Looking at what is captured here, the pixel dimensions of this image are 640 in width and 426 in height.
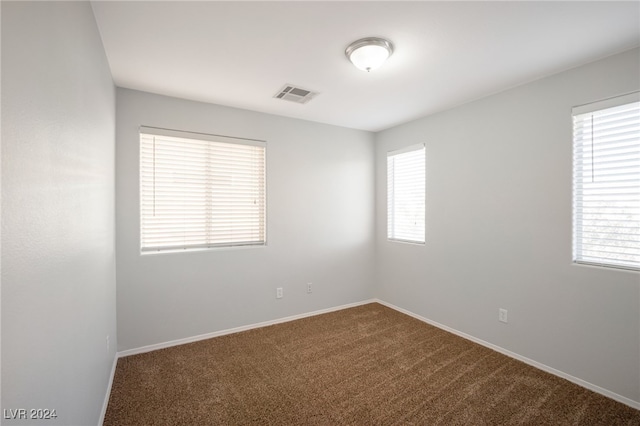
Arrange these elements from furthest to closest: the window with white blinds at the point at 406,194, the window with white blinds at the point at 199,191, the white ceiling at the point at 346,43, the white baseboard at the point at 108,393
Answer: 1. the window with white blinds at the point at 406,194
2. the window with white blinds at the point at 199,191
3. the white baseboard at the point at 108,393
4. the white ceiling at the point at 346,43

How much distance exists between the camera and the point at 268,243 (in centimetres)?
361

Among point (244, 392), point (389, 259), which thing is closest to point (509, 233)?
point (389, 259)

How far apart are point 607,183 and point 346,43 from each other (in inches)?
90.2

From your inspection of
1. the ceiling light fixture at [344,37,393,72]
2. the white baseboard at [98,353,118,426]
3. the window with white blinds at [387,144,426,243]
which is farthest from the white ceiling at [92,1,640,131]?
the white baseboard at [98,353,118,426]

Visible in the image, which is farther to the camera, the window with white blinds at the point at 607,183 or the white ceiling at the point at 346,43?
the window with white blinds at the point at 607,183

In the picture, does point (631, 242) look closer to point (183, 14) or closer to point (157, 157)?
point (183, 14)

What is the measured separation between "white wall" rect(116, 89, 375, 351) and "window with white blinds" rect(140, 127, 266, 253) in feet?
0.33

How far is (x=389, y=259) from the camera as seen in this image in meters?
4.27

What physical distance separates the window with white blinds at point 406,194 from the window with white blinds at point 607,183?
161 cm

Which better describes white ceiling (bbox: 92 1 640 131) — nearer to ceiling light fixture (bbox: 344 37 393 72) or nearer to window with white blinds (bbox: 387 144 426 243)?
ceiling light fixture (bbox: 344 37 393 72)

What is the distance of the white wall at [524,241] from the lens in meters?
2.23

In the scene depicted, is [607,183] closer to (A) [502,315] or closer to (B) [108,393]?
(A) [502,315]

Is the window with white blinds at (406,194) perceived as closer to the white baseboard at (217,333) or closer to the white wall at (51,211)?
the white baseboard at (217,333)

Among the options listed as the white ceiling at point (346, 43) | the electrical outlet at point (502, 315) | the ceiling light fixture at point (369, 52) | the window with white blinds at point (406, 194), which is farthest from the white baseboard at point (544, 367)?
the ceiling light fixture at point (369, 52)
